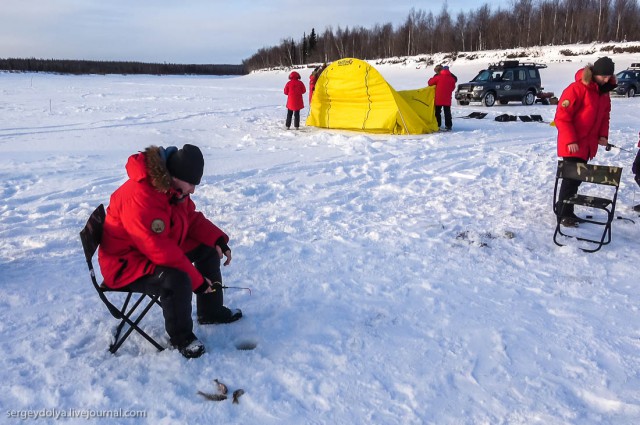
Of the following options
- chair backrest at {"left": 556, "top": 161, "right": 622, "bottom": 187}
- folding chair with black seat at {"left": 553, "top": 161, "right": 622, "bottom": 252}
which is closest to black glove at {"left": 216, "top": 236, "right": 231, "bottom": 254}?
folding chair with black seat at {"left": 553, "top": 161, "right": 622, "bottom": 252}

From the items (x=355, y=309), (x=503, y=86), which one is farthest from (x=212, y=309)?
(x=503, y=86)

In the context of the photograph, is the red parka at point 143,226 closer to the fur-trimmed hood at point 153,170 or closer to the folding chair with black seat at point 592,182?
the fur-trimmed hood at point 153,170

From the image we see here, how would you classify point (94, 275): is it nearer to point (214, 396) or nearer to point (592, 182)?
point (214, 396)

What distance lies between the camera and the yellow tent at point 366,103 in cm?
1098

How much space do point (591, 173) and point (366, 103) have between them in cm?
728

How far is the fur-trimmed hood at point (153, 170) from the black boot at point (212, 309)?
90 cm

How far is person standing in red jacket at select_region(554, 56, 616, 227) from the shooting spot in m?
4.82

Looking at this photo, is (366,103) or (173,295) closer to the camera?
(173,295)

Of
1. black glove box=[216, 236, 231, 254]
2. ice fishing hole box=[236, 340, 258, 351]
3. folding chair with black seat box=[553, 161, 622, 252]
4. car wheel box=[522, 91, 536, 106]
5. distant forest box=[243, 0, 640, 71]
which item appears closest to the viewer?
ice fishing hole box=[236, 340, 258, 351]

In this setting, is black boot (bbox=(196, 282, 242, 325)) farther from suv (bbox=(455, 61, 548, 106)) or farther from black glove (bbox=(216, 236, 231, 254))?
suv (bbox=(455, 61, 548, 106))

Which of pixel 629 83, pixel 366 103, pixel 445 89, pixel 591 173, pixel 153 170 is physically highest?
pixel 629 83

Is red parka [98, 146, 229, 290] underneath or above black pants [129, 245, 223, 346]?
above

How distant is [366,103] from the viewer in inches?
447

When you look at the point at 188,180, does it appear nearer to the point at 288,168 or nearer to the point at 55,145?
the point at 288,168
